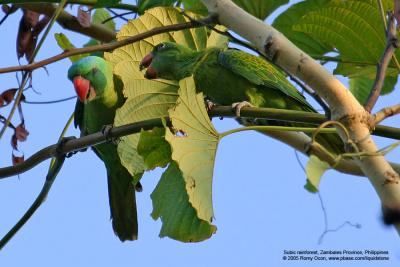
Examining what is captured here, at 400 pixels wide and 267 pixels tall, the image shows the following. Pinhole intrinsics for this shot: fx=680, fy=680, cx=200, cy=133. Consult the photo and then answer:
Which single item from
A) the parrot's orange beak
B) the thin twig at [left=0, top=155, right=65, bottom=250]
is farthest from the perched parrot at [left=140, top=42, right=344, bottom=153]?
the thin twig at [left=0, top=155, right=65, bottom=250]

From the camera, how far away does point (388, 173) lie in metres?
1.19

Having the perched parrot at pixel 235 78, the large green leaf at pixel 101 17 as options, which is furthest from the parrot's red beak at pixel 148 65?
the large green leaf at pixel 101 17

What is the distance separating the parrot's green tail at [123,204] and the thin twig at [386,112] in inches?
87.6

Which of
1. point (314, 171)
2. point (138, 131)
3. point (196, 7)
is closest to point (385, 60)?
point (314, 171)

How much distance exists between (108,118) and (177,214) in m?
1.49

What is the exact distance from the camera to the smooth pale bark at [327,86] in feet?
3.88

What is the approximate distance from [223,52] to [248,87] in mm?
207

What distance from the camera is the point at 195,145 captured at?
6.05ft

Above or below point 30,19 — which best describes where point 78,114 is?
above

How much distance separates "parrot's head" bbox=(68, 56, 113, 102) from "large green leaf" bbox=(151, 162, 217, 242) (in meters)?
1.38

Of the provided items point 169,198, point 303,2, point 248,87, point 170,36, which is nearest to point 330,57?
point 303,2

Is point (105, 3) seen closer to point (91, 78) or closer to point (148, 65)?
point (148, 65)

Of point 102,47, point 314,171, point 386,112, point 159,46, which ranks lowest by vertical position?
point 314,171

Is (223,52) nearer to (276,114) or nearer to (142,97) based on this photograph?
(142,97)
